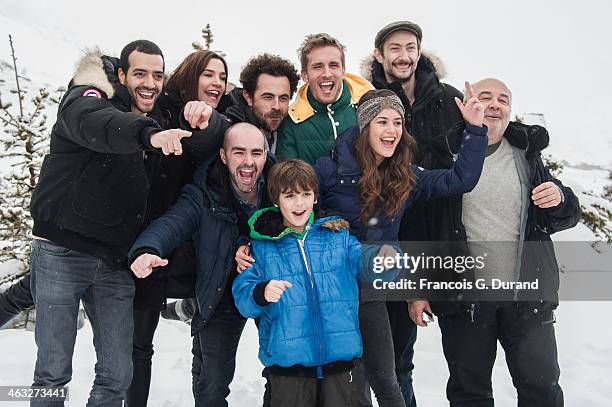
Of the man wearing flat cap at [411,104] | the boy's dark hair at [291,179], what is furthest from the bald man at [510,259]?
the boy's dark hair at [291,179]

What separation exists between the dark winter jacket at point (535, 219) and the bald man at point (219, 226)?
1.43 m

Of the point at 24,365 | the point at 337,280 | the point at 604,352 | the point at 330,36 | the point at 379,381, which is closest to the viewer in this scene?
the point at 337,280

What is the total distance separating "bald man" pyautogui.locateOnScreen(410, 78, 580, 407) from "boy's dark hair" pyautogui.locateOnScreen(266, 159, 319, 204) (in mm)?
1080

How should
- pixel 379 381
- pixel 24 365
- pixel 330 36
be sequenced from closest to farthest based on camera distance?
1. pixel 379 381
2. pixel 330 36
3. pixel 24 365

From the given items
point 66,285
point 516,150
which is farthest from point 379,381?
point 66,285

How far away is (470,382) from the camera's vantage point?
11.9 ft

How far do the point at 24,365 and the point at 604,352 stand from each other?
21.4 feet

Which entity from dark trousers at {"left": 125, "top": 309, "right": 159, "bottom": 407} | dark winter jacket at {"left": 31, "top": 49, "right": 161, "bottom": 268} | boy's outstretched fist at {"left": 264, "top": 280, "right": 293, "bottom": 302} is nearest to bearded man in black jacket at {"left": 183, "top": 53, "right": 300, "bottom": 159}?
dark winter jacket at {"left": 31, "top": 49, "right": 161, "bottom": 268}

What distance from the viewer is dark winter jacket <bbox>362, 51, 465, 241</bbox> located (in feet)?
12.6

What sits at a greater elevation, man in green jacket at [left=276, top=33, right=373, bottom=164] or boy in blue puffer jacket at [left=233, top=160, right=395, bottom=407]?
man in green jacket at [left=276, top=33, right=373, bottom=164]

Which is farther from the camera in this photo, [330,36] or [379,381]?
[330,36]

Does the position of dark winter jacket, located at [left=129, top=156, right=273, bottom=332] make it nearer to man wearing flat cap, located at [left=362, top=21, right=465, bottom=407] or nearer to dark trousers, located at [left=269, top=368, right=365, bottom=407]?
dark trousers, located at [left=269, top=368, right=365, bottom=407]

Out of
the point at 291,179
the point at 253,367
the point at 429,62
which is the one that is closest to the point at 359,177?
the point at 291,179

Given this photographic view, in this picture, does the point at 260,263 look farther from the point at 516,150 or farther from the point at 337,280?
the point at 516,150
